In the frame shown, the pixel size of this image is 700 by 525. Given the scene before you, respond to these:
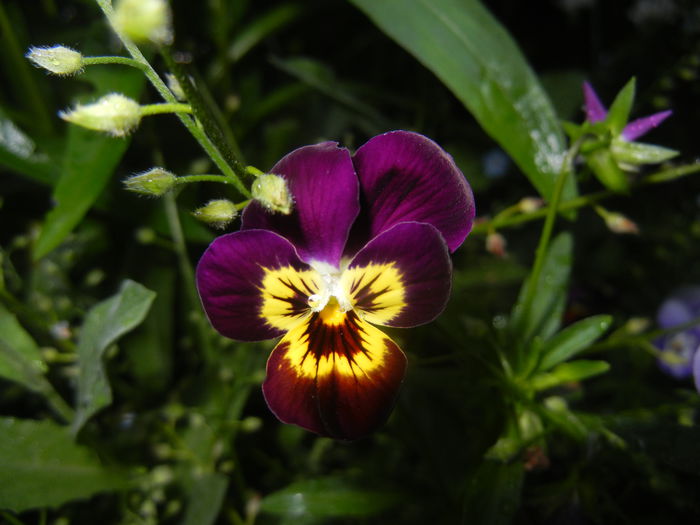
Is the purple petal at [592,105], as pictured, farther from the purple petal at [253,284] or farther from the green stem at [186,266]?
the green stem at [186,266]

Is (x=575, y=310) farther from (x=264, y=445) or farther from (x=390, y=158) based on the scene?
(x=390, y=158)

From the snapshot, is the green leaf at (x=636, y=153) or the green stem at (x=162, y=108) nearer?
the green stem at (x=162, y=108)

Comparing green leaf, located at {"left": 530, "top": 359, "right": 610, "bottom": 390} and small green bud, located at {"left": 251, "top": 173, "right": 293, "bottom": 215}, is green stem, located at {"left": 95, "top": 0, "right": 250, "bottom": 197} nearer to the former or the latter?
small green bud, located at {"left": 251, "top": 173, "right": 293, "bottom": 215}

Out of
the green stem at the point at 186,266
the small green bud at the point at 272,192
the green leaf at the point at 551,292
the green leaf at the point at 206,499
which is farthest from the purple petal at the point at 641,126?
the green leaf at the point at 206,499

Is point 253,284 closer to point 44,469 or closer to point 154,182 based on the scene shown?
point 154,182

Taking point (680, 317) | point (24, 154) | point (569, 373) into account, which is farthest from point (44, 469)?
point (680, 317)
